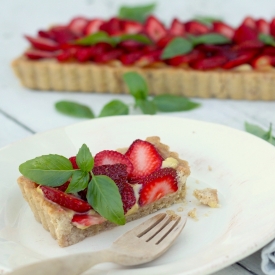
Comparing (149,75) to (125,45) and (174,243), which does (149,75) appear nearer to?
(125,45)

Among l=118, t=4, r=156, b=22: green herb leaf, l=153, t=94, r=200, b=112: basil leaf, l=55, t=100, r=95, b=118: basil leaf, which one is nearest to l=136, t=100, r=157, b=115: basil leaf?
l=153, t=94, r=200, b=112: basil leaf

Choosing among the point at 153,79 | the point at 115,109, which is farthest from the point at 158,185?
the point at 153,79

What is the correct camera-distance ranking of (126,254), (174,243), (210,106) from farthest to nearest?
(210,106) → (174,243) → (126,254)

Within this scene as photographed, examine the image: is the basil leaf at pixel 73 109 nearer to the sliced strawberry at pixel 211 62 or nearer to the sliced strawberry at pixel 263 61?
the sliced strawberry at pixel 211 62

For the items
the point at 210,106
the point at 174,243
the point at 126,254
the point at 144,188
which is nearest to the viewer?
the point at 126,254

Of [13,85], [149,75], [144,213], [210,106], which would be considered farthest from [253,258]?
[13,85]

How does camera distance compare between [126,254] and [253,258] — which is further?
[253,258]

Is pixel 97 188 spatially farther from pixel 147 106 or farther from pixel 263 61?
pixel 263 61
